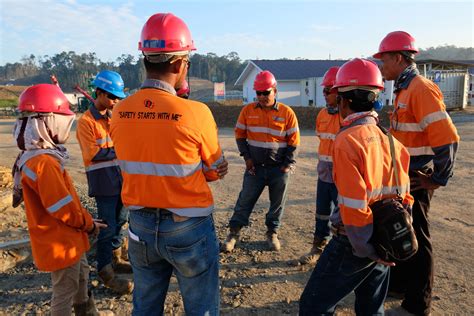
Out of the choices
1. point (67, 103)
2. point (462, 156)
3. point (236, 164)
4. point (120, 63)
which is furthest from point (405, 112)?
point (120, 63)

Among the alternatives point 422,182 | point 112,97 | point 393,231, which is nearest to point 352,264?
point 393,231

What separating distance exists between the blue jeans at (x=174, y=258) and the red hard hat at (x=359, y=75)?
1293 mm

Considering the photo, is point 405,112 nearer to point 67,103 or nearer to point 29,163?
point 67,103

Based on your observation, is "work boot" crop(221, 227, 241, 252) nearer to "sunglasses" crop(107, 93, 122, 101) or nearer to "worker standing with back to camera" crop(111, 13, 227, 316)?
"sunglasses" crop(107, 93, 122, 101)

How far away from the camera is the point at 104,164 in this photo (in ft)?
12.4

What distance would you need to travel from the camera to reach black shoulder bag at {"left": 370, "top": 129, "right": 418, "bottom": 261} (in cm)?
227

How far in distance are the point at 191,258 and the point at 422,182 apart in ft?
7.22

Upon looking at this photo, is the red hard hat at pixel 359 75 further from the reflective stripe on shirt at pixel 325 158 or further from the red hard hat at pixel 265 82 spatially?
the red hard hat at pixel 265 82

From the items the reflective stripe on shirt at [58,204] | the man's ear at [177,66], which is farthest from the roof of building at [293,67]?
the man's ear at [177,66]

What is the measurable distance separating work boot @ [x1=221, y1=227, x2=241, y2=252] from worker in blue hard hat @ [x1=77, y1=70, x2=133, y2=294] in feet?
4.39

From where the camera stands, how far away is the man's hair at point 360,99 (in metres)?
2.51

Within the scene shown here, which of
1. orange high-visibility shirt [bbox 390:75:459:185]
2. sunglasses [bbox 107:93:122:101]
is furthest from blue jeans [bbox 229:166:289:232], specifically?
sunglasses [bbox 107:93:122:101]

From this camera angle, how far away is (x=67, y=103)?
2891 millimetres

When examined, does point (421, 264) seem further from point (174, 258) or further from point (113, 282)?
point (113, 282)
